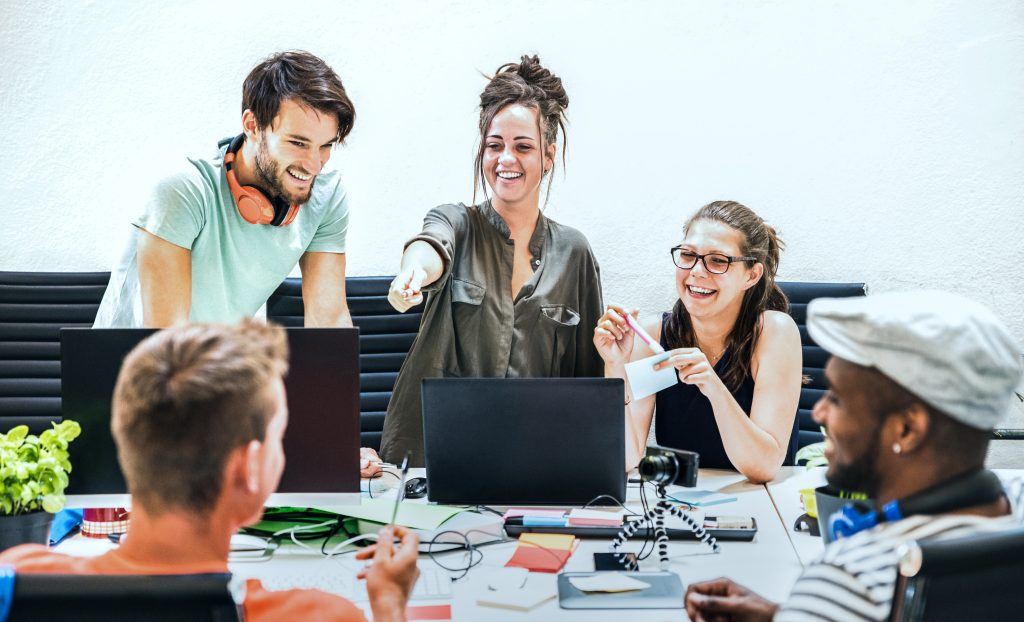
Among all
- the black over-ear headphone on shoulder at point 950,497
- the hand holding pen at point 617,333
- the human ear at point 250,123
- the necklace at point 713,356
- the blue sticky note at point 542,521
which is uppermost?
Result: the human ear at point 250,123

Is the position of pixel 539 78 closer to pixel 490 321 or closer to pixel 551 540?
pixel 490 321

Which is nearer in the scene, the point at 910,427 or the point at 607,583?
the point at 910,427

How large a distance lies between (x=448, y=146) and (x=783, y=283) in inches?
50.1

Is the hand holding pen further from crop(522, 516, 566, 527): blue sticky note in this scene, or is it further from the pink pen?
crop(522, 516, 566, 527): blue sticky note

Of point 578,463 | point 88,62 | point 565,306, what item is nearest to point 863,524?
point 578,463

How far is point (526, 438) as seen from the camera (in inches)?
67.2

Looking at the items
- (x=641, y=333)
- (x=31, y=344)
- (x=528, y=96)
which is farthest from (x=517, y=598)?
(x=31, y=344)

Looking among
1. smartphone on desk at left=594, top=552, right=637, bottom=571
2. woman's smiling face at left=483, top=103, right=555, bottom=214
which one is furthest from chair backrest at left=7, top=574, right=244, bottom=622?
woman's smiling face at left=483, top=103, right=555, bottom=214

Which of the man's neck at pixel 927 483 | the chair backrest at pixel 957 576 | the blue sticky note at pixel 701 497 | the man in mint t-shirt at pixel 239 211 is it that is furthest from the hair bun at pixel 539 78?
the chair backrest at pixel 957 576

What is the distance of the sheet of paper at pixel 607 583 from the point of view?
1382mm

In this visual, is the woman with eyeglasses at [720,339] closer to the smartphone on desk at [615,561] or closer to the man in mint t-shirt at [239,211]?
the smartphone on desk at [615,561]

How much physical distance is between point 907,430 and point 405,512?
39.5 inches

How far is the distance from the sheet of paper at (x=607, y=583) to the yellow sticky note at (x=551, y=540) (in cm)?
14

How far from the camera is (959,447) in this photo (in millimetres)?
970
